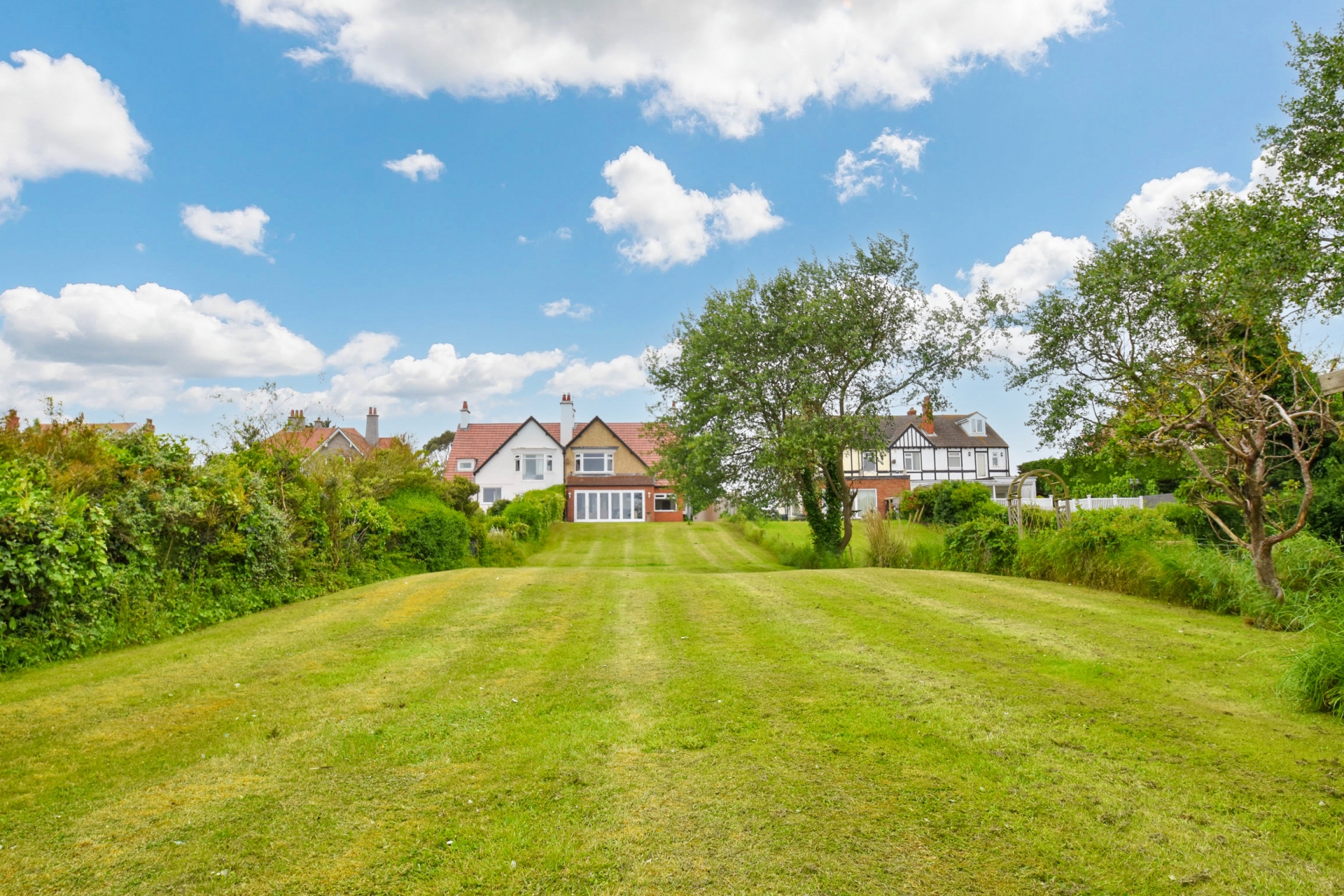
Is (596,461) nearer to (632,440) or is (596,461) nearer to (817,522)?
(632,440)

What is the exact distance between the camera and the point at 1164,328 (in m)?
23.0

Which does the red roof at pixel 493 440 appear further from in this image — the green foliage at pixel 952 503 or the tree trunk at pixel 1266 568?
the tree trunk at pixel 1266 568

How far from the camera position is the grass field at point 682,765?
338 centimetres

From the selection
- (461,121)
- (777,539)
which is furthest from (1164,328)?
(461,121)

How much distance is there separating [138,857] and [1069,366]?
1085 inches

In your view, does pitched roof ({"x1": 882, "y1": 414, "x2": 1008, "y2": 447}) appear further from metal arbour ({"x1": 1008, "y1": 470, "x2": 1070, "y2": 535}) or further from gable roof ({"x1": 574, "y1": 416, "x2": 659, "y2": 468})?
metal arbour ({"x1": 1008, "y1": 470, "x2": 1070, "y2": 535})

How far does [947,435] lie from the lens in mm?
54031

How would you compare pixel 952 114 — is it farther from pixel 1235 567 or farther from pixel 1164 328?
pixel 1164 328

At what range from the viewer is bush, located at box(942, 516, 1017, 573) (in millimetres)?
14398

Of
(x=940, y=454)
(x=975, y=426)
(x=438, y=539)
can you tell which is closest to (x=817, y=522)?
(x=438, y=539)

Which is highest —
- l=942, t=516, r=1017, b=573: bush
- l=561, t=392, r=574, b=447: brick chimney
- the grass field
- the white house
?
l=561, t=392, r=574, b=447: brick chimney

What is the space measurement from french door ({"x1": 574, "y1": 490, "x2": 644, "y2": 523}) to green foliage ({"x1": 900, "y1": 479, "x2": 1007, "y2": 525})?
1876 cm

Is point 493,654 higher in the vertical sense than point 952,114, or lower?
lower

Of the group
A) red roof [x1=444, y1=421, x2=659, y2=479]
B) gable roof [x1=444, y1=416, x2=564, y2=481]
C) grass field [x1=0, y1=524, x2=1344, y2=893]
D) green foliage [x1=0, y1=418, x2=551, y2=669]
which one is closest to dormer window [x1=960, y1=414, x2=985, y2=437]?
red roof [x1=444, y1=421, x2=659, y2=479]
